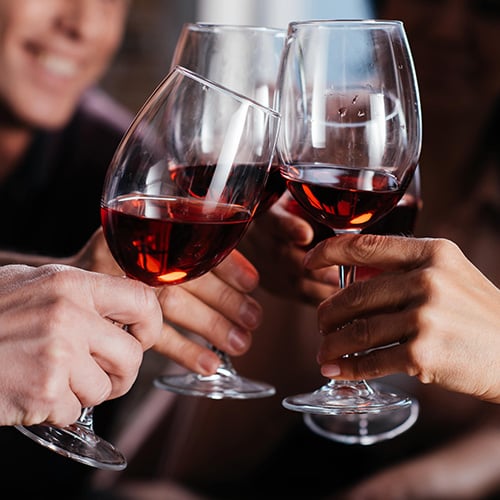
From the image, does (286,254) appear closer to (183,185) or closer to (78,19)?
(183,185)

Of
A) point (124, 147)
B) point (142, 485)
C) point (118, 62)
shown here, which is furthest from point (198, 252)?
point (118, 62)

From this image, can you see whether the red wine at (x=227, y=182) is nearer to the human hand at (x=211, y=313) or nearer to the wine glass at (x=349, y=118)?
the wine glass at (x=349, y=118)

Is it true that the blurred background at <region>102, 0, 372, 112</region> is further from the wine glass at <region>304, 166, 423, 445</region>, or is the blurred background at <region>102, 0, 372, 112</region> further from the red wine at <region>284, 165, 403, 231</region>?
the red wine at <region>284, 165, 403, 231</region>

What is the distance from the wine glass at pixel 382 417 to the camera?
3.48ft

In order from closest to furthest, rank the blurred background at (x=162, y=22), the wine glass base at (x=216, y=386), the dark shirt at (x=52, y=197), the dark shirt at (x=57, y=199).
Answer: the wine glass base at (x=216, y=386), the dark shirt at (x=57, y=199), the dark shirt at (x=52, y=197), the blurred background at (x=162, y=22)

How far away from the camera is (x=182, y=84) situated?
0.84m

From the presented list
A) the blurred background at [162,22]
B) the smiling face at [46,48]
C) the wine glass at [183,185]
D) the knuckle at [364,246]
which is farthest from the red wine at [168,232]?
the blurred background at [162,22]

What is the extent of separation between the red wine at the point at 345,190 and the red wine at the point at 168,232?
0.09m

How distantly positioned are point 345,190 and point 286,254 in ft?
0.99

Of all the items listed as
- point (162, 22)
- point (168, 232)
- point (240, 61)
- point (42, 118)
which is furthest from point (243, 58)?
point (162, 22)

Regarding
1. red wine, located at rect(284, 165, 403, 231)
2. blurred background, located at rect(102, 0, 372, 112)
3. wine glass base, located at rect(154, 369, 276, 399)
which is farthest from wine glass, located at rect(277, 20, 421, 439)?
blurred background, located at rect(102, 0, 372, 112)

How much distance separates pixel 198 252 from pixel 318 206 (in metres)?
0.15

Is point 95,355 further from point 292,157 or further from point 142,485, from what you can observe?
point 142,485

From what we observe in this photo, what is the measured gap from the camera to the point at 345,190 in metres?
0.89
